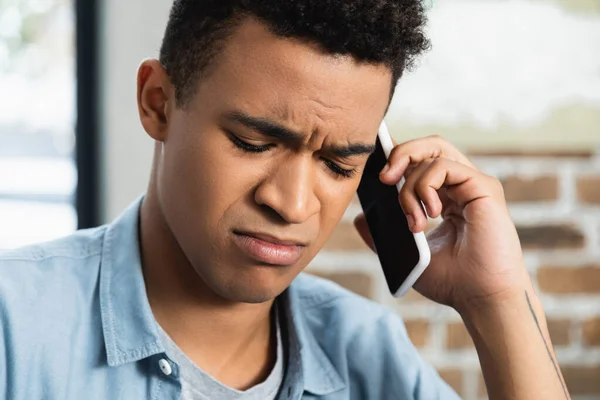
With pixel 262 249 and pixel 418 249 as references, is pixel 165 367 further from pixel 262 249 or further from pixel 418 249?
pixel 418 249

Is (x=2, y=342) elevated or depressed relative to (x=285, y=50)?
depressed

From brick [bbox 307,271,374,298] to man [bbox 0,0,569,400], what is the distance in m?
0.30

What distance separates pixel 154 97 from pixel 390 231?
0.35 meters

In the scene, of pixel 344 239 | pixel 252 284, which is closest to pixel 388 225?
pixel 252 284

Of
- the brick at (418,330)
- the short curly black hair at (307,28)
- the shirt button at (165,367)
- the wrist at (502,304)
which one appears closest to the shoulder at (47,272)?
the shirt button at (165,367)

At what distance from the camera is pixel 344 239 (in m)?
1.46

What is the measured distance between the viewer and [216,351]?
1020 millimetres

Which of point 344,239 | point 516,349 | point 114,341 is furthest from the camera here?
point 344,239

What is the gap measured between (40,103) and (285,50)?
0.92 m

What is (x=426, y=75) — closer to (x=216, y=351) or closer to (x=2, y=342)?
(x=216, y=351)

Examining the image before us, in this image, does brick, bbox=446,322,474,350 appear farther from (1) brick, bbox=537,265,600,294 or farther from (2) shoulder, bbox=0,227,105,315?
(2) shoulder, bbox=0,227,105,315

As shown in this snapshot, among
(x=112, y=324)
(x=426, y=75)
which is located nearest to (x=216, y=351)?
(x=112, y=324)

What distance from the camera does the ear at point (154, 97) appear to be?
951 millimetres

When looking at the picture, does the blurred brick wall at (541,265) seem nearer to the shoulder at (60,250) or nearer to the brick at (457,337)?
the brick at (457,337)
